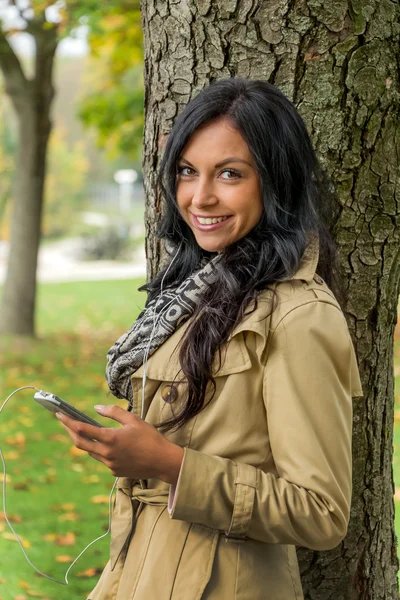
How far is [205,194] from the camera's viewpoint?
193 centimetres

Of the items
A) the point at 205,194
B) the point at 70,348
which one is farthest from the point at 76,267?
the point at 205,194

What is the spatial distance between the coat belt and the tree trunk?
2.90 feet

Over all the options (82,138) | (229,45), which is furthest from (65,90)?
(229,45)

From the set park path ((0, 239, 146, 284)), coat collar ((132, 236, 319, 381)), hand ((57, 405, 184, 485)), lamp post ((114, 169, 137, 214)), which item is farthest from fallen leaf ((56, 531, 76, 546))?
lamp post ((114, 169, 137, 214))

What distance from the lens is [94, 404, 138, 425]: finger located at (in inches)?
65.5

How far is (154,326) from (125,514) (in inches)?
19.3

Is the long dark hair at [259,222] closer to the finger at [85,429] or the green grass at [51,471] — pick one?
the finger at [85,429]

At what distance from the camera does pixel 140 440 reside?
1731 millimetres

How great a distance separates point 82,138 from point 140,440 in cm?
4172

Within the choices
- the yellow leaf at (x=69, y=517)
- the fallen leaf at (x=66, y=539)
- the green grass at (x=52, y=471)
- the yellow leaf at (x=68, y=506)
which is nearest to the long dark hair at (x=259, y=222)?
the green grass at (x=52, y=471)

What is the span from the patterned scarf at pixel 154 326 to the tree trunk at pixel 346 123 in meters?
0.67

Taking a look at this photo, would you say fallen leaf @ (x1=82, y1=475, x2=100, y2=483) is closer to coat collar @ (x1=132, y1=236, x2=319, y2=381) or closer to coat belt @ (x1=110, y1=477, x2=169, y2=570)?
coat belt @ (x1=110, y1=477, x2=169, y2=570)

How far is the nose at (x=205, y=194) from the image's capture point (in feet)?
6.32

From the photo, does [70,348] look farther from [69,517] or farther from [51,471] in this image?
[69,517]
